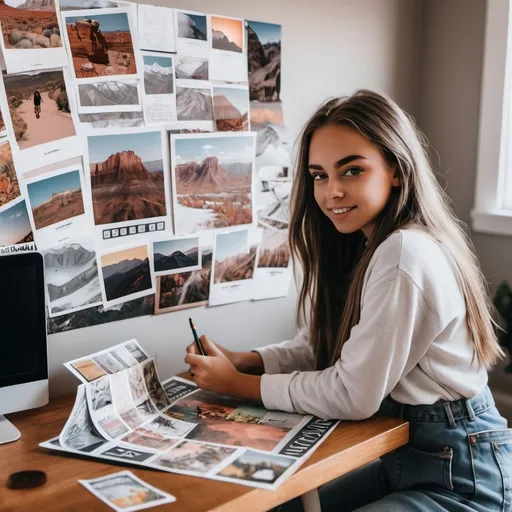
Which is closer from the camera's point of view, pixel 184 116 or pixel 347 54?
pixel 184 116

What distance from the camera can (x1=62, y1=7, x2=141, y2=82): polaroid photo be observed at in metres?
1.50

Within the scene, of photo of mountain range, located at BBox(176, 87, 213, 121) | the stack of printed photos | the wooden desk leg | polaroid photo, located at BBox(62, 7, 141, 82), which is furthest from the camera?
photo of mountain range, located at BBox(176, 87, 213, 121)

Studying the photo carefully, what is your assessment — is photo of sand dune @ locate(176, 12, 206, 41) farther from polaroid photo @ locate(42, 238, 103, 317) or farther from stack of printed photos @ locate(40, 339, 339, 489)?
stack of printed photos @ locate(40, 339, 339, 489)

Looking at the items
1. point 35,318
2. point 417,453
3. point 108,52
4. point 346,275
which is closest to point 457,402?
point 417,453

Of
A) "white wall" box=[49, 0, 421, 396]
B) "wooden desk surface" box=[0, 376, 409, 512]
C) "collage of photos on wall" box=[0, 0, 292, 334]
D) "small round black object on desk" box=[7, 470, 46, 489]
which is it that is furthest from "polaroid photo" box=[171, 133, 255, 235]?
"small round black object on desk" box=[7, 470, 46, 489]

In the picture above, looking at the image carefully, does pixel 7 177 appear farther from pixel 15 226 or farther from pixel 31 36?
pixel 31 36

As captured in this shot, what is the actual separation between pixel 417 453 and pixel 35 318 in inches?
31.4

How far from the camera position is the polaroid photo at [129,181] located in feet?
5.17

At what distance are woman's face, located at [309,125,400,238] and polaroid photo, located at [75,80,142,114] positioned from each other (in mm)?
439

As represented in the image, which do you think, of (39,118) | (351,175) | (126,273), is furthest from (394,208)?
(39,118)

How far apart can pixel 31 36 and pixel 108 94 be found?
0.21 meters

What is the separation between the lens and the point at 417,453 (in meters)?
1.40

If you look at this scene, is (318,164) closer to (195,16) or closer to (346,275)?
(346,275)

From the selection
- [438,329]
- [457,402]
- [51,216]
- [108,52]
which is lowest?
[457,402]
